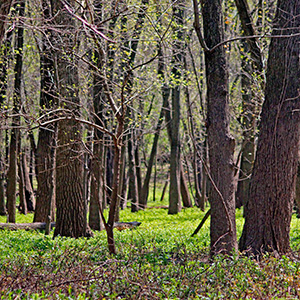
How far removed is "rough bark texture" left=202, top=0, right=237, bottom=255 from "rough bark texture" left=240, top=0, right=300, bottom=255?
1.62 feet

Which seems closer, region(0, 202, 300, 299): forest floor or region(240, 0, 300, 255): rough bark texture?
region(0, 202, 300, 299): forest floor

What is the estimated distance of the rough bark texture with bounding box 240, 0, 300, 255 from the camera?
699 centimetres

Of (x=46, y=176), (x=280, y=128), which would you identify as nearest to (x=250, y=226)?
(x=280, y=128)

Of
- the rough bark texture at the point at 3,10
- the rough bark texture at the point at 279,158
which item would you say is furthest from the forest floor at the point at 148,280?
the rough bark texture at the point at 3,10

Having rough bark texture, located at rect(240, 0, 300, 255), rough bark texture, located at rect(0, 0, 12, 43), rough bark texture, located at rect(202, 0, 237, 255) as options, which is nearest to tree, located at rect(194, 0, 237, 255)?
rough bark texture, located at rect(202, 0, 237, 255)

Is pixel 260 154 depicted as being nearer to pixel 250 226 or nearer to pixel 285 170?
pixel 285 170

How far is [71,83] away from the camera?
1026cm

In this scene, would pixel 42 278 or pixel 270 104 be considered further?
pixel 270 104

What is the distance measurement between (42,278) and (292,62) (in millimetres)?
5505

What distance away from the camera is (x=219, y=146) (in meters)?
6.93

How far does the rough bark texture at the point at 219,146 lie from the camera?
6.90m

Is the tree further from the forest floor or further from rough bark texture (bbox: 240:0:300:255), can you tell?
the forest floor

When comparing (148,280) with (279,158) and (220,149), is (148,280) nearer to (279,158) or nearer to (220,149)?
(220,149)

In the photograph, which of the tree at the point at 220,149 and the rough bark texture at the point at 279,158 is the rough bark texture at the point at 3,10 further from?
the rough bark texture at the point at 279,158
